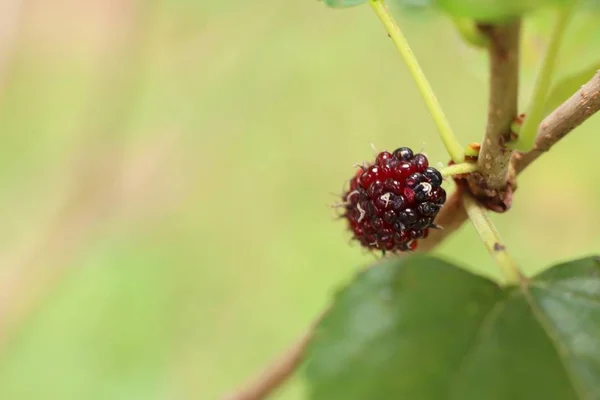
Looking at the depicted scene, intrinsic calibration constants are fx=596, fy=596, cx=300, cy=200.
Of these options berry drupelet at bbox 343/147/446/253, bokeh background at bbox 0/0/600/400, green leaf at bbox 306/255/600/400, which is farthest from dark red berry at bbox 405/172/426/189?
bokeh background at bbox 0/0/600/400

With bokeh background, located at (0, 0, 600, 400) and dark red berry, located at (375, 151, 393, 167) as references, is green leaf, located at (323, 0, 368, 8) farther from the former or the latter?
bokeh background, located at (0, 0, 600, 400)

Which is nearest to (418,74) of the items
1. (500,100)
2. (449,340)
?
(500,100)

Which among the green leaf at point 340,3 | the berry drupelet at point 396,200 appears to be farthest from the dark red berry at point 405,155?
the green leaf at point 340,3

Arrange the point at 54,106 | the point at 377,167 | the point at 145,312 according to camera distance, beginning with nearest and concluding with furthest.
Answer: the point at 377,167
the point at 145,312
the point at 54,106

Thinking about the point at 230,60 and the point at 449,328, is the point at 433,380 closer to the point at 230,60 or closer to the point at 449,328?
the point at 449,328

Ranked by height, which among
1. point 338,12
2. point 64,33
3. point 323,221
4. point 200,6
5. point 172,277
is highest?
point 64,33

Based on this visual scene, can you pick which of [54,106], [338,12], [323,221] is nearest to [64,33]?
[54,106]

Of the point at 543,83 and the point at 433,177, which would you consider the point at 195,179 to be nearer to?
the point at 433,177
